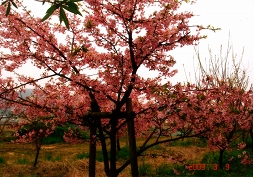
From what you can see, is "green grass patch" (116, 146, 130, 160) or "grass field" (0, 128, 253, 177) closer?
"grass field" (0, 128, 253, 177)

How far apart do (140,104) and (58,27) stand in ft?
5.04

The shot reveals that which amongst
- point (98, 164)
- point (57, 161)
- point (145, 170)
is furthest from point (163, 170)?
point (57, 161)

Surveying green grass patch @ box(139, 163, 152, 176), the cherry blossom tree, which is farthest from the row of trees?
green grass patch @ box(139, 163, 152, 176)

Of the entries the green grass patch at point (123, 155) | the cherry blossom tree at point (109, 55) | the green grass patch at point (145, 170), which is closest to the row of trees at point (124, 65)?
the cherry blossom tree at point (109, 55)

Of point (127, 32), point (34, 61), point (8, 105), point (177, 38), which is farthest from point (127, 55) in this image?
point (8, 105)

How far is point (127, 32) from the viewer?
279 cm

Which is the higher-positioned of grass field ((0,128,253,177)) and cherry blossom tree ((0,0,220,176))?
cherry blossom tree ((0,0,220,176))

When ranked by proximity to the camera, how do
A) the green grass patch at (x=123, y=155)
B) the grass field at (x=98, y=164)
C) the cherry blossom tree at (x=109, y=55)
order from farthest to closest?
the green grass patch at (x=123, y=155), the grass field at (x=98, y=164), the cherry blossom tree at (x=109, y=55)

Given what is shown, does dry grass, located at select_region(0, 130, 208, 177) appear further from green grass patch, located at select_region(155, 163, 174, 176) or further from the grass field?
green grass patch, located at select_region(155, 163, 174, 176)

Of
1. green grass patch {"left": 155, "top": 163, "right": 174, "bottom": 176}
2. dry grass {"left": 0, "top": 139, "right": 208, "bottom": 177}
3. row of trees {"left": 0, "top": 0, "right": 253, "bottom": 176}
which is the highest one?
row of trees {"left": 0, "top": 0, "right": 253, "bottom": 176}

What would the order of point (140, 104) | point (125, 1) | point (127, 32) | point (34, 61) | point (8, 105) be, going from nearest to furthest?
point (125, 1) < point (127, 32) < point (34, 61) < point (8, 105) < point (140, 104)

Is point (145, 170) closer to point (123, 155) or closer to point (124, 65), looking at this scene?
point (123, 155)

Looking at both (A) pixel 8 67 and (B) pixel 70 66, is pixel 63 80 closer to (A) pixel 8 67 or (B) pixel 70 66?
(B) pixel 70 66

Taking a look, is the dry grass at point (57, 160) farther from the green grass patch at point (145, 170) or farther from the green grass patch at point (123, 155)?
the green grass patch at point (123, 155)
